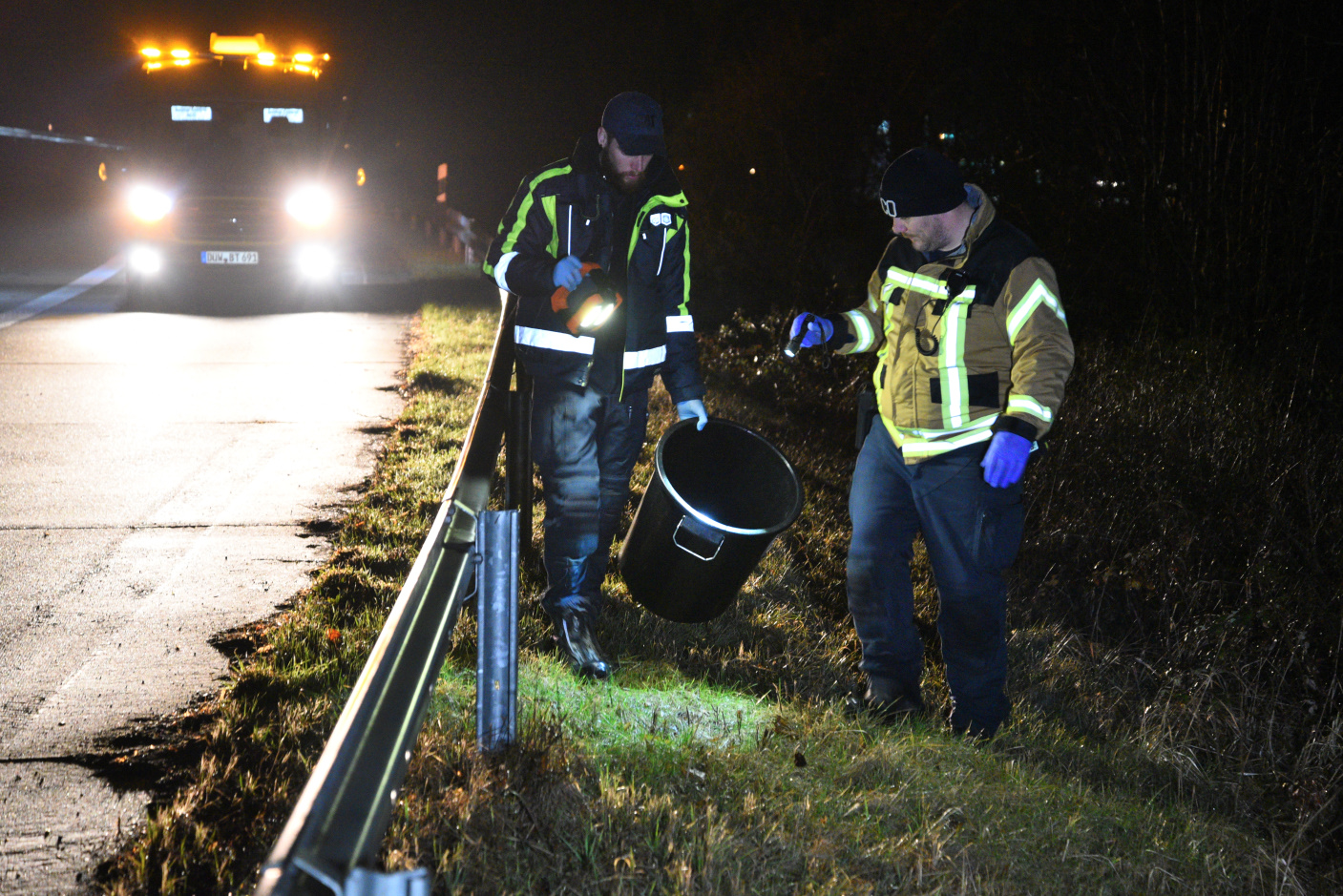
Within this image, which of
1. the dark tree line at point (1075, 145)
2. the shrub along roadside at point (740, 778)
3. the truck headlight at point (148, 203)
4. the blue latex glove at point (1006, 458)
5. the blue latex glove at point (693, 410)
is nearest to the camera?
the shrub along roadside at point (740, 778)

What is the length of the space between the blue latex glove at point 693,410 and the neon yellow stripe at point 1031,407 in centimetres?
118

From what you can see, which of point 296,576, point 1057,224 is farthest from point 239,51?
point 296,576

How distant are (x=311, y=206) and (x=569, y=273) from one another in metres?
11.1

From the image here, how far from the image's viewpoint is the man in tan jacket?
3.49m

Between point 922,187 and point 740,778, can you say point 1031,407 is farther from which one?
point 740,778

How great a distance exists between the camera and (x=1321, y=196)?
8383 millimetres

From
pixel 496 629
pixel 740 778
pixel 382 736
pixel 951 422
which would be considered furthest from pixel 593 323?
pixel 382 736

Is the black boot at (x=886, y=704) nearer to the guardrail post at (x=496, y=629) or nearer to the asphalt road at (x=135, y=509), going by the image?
the guardrail post at (x=496, y=629)

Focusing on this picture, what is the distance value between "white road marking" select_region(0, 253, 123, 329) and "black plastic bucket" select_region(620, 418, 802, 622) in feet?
31.1

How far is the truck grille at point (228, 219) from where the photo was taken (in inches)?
529

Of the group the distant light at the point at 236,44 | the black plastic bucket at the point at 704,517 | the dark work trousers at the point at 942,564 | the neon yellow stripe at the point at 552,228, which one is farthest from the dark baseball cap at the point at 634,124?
the distant light at the point at 236,44

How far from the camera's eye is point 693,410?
4.27 m

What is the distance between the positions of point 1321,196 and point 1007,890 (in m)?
7.43

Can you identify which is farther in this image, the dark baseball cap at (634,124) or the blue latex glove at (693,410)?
the blue latex glove at (693,410)
